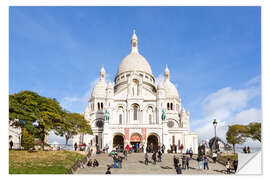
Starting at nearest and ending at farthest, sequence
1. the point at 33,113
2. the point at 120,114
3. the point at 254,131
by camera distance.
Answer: the point at 33,113
the point at 254,131
the point at 120,114

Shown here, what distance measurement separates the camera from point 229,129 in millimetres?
46125

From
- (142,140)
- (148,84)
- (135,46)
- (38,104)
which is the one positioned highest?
(135,46)

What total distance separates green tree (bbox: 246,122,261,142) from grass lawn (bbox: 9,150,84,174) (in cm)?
2897

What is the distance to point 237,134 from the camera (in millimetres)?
44500

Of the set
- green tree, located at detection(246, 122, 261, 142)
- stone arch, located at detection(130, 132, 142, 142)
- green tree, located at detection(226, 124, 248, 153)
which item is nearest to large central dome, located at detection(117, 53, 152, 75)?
stone arch, located at detection(130, 132, 142, 142)

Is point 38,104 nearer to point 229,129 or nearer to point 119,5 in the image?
point 119,5

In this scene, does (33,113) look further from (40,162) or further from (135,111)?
(135,111)

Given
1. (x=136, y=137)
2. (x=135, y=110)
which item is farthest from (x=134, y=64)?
(x=136, y=137)

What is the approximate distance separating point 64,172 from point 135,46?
56.5 meters

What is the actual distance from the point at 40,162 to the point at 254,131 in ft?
109

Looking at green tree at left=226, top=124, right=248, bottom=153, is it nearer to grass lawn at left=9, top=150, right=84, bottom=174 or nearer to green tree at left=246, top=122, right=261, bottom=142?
green tree at left=246, top=122, right=261, bottom=142

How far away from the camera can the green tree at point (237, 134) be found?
43.6 m
